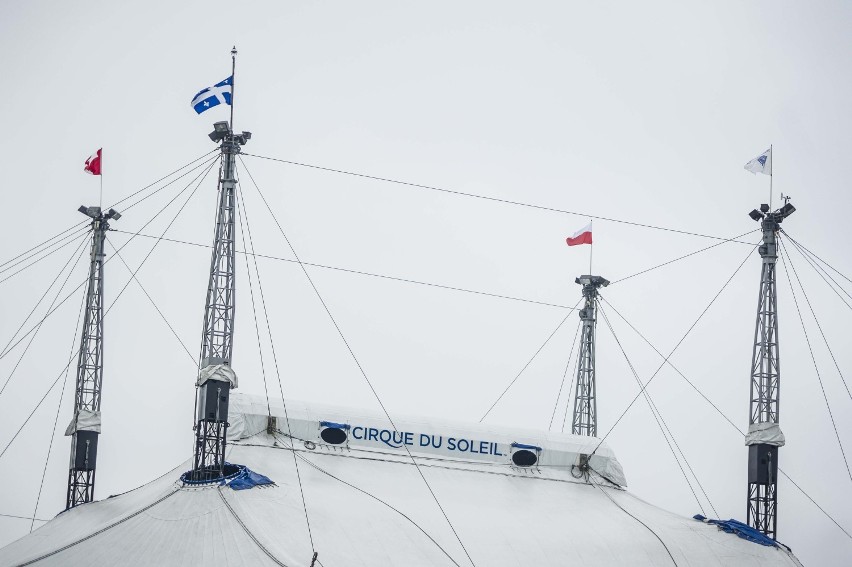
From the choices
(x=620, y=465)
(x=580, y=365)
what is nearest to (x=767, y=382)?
(x=620, y=465)

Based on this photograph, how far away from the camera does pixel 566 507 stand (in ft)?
164

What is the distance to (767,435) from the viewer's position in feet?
178

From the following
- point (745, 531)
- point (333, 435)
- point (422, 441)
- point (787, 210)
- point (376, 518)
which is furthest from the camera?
point (787, 210)

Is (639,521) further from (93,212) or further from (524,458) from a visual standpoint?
(93,212)

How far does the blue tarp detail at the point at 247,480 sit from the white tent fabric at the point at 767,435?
24965 mm

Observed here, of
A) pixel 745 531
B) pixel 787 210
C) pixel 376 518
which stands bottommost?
pixel 745 531

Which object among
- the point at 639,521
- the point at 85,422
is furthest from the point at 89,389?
the point at 639,521

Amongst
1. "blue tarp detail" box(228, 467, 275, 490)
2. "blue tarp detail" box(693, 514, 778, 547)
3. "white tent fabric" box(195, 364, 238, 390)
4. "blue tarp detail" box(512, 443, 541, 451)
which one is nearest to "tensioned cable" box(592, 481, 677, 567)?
"blue tarp detail" box(512, 443, 541, 451)

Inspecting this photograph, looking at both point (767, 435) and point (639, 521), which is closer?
point (639, 521)

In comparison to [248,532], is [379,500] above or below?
above

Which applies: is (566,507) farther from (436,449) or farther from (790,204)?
(790,204)

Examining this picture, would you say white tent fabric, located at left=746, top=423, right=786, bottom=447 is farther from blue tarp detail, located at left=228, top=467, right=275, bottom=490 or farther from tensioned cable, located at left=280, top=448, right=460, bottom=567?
blue tarp detail, located at left=228, top=467, right=275, bottom=490

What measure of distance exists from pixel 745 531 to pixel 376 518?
18490 millimetres

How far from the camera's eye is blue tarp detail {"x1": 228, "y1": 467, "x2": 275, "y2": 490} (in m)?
41.4
